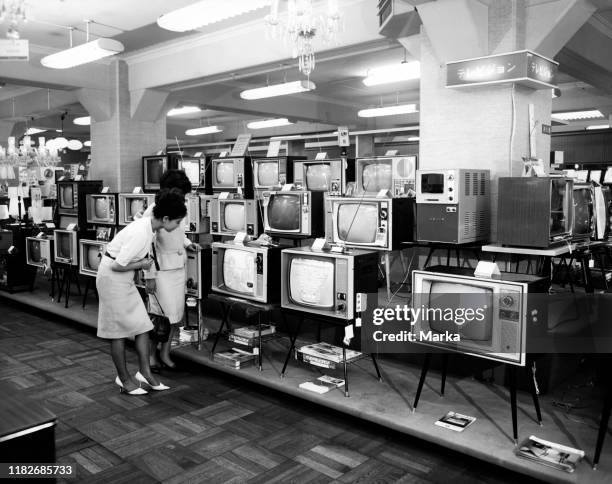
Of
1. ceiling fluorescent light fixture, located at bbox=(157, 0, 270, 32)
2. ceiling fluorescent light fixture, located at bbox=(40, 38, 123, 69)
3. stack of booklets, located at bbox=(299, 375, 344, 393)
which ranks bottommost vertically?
stack of booklets, located at bbox=(299, 375, 344, 393)

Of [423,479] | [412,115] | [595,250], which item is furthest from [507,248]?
[412,115]

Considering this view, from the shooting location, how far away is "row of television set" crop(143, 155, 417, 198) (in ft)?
21.3

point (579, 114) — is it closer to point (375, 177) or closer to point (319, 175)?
point (375, 177)

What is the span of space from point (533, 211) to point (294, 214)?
1.88m

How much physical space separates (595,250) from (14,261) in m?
6.70

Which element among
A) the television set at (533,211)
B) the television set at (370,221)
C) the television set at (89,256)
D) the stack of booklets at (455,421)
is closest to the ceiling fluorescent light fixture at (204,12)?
the television set at (370,221)

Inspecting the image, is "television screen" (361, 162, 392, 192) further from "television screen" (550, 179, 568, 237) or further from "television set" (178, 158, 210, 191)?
"television screen" (550, 179, 568, 237)

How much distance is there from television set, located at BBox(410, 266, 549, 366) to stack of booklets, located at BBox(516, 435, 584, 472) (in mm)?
436

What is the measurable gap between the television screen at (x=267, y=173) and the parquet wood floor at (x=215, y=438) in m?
2.96

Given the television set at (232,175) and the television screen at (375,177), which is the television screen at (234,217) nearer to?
the television set at (232,175)

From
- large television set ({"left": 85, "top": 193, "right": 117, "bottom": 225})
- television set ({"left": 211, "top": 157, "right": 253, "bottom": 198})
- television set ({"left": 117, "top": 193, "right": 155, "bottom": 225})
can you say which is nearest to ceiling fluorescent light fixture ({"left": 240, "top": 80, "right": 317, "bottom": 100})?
television set ({"left": 211, "top": 157, "right": 253, "bottom": 198})

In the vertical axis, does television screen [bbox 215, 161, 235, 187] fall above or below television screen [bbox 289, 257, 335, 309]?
above

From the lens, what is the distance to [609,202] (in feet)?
16.2

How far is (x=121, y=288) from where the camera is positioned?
3949 millimetres
